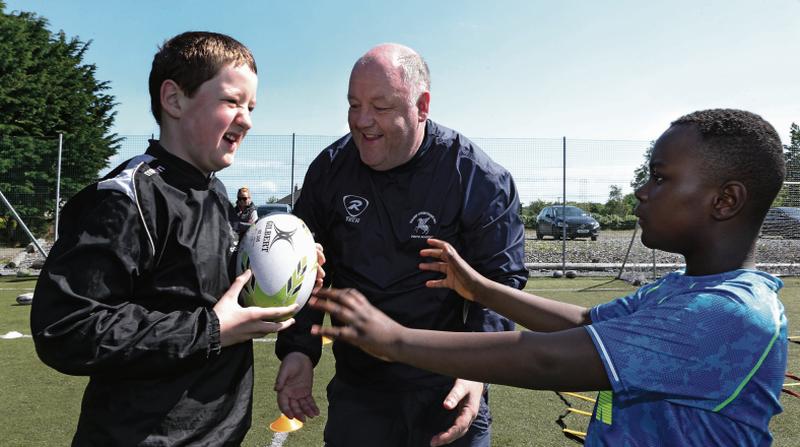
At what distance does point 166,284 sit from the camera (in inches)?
74.2

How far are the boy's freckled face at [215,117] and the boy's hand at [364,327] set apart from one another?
2.78 feet

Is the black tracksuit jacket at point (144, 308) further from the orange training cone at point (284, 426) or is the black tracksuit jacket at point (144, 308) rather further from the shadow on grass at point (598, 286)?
the shadow on grass at point (598, 286)

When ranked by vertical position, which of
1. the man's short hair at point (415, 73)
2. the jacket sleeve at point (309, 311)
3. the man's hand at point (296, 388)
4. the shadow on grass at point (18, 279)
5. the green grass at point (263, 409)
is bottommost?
the shadow on grass at point (18, 279)

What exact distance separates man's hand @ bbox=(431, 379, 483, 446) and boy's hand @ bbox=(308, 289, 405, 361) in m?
0.80

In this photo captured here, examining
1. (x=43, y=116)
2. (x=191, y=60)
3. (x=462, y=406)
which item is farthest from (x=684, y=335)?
(x=43, y=116)

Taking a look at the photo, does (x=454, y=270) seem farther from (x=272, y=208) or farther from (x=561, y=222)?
(x=561, y=222)

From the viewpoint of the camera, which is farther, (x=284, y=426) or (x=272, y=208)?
(x=272, y=208)

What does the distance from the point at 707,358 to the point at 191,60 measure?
75.1 inches

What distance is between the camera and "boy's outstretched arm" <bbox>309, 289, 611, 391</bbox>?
149 centimetres

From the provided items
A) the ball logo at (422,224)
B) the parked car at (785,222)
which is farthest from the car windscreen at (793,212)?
the ball logo at (422,224)

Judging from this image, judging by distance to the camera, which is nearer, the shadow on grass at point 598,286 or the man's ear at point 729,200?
the man's ear at point 729,200

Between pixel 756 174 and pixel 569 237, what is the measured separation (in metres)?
16.0

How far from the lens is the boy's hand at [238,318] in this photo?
1.90 meters

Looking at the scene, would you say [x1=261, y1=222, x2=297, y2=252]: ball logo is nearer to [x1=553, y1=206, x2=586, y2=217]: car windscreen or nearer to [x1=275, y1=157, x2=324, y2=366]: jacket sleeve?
[x1=275, y1=157, x2=324, y2=366]: jacket sleeve
